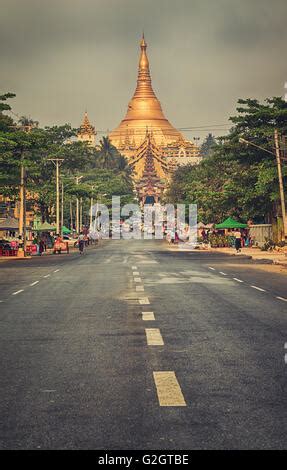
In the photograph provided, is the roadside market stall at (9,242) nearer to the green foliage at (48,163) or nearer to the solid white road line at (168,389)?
the green foliage at (48,163)

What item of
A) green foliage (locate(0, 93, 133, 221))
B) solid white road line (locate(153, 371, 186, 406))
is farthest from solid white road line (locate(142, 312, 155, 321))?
green foliage (locate(0, 93, 133, 221))

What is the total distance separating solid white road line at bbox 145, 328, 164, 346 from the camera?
13.0 meters

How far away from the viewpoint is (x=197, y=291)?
24.2 metres

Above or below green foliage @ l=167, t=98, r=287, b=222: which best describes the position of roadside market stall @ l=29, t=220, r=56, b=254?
below

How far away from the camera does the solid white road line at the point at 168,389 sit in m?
8.63

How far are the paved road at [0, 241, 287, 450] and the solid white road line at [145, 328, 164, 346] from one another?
2cm

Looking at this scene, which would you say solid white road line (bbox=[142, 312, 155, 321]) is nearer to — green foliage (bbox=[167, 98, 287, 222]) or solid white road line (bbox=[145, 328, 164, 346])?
solid white road line (bbox=[145, 328, 164, 346])

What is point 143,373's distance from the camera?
34.0 ft

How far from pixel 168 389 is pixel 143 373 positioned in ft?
3.63

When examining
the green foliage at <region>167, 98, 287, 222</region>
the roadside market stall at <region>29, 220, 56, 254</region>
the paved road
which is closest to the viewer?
the paved road

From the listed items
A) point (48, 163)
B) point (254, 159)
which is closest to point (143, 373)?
point (254, 159)

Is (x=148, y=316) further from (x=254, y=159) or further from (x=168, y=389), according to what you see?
(x=254, y=159)

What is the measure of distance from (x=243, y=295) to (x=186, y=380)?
13081 millimetres
